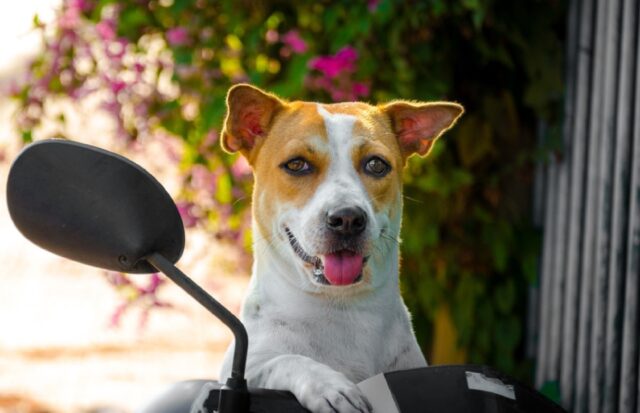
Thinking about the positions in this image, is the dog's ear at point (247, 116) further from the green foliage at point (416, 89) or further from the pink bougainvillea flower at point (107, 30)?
the pink bougainvillea flower at point (107, 30)

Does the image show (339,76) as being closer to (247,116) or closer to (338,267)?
(247,116)

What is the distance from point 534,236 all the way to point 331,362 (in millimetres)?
2843

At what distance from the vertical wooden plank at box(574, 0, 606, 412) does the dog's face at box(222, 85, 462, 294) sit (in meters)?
1.74

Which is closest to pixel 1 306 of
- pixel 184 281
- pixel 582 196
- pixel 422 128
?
pixel 582 196

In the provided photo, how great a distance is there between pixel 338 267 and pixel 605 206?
2154mm

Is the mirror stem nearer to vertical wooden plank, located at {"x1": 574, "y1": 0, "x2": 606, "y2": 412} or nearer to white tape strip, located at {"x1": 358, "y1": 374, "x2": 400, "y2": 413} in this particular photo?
white tape strip, located at {"x1": 358, "y1": 374, "x2": 400, "y2": 413}

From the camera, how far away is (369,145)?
253cm

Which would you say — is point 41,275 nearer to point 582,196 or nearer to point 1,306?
point 1,306

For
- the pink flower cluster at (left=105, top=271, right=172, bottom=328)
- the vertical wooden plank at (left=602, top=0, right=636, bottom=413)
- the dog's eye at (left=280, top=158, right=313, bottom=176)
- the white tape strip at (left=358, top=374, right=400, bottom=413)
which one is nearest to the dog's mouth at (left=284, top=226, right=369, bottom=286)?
→ the dog's eye at (left=280, top=158, right=313, bottom=176)

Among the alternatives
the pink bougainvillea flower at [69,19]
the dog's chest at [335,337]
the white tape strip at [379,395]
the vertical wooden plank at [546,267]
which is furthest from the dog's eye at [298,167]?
the pink bougainvillea flower at [69,19]

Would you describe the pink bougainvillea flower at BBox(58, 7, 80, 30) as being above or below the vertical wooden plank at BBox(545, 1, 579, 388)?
above

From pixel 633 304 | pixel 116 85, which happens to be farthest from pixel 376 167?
pixel 116 85

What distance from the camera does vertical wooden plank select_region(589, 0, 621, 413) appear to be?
13.4 ft

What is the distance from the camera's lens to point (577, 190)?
4473 mm
